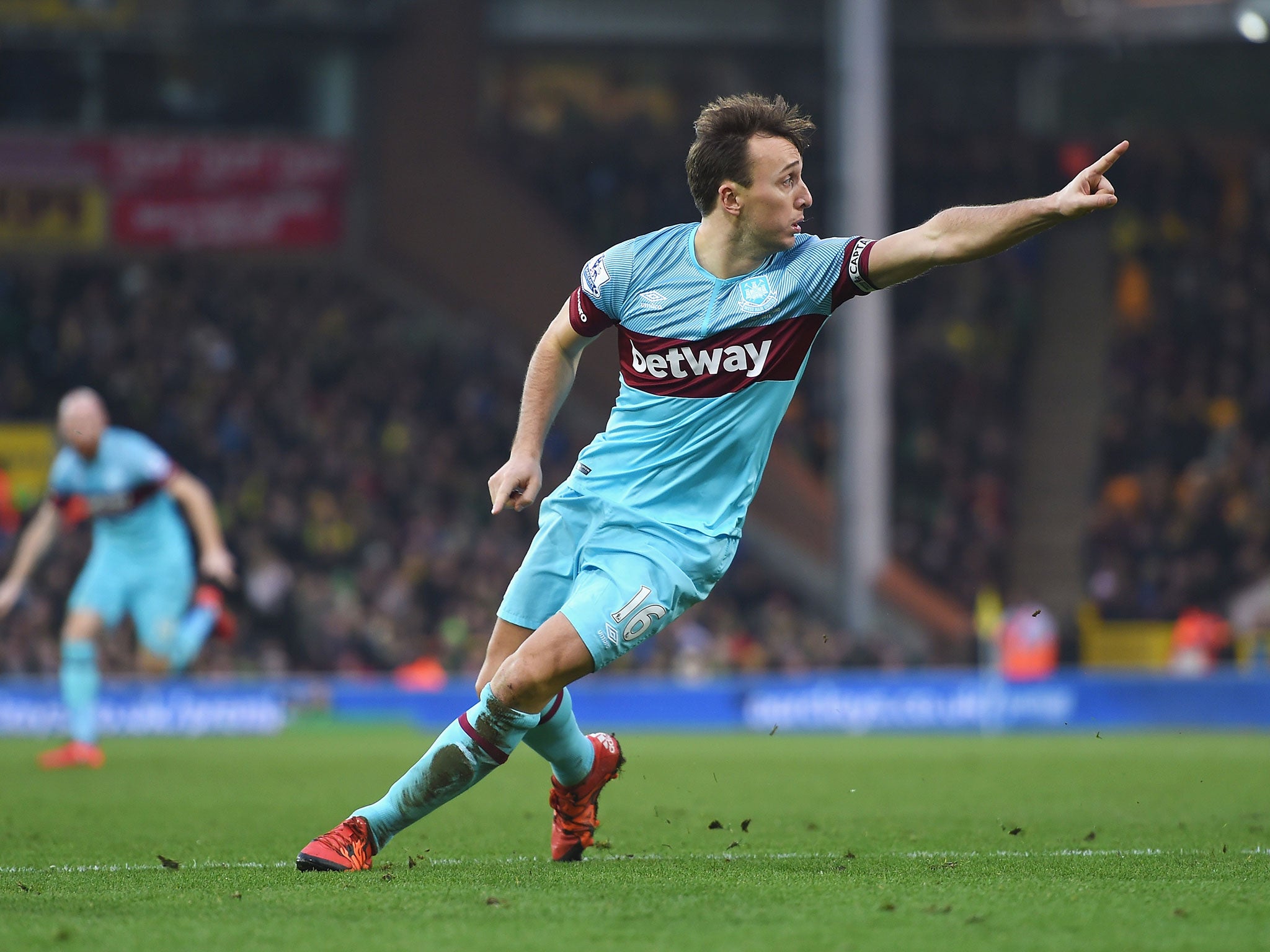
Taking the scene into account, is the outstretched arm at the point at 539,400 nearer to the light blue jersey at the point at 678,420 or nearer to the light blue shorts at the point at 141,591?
the light blue jersey at the point at 678,420

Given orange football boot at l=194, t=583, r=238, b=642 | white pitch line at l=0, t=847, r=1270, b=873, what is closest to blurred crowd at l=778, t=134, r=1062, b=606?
orange football boot at l=194, t=583, r=238, b=642

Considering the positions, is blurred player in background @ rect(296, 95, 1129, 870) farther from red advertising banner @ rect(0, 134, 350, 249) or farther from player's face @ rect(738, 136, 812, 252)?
red advertising banner @ rect(0, 134, 350, 249)

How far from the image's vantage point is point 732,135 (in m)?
5.32

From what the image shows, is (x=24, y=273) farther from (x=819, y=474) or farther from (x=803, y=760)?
(x=803, y=760)

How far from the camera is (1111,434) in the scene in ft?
80.8

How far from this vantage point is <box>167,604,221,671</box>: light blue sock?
1196 centimetres

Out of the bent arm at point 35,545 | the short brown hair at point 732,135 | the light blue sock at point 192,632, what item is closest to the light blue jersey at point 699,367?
the short brown hair at point 732,135

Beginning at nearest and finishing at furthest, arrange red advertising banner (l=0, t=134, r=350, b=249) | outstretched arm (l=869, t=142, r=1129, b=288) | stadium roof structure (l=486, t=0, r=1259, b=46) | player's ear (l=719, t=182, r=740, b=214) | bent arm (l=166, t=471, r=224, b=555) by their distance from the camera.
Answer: outstretched arm (l=869, t=142, r=1129, b=288), player's ear (l=719, t=182, r=740, b=214), bent arm (l=166, t=471, r=224, b=555), red advertising banner (l=0, t=134, r=350, b=249), stadium roof structure (l=486, t=0, r=1259, b=46)

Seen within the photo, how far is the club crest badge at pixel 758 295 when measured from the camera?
5.33 meters

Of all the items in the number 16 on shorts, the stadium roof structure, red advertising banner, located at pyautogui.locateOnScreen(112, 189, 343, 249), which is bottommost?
the number 16 on shorts

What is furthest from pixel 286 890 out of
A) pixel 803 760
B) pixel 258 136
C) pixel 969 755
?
pixel 258 136

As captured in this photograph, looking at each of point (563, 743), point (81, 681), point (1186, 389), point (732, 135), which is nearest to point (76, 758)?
point (81, 681)

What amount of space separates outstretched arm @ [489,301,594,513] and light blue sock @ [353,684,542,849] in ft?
2.15

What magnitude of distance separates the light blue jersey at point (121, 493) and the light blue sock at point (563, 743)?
6.41m
